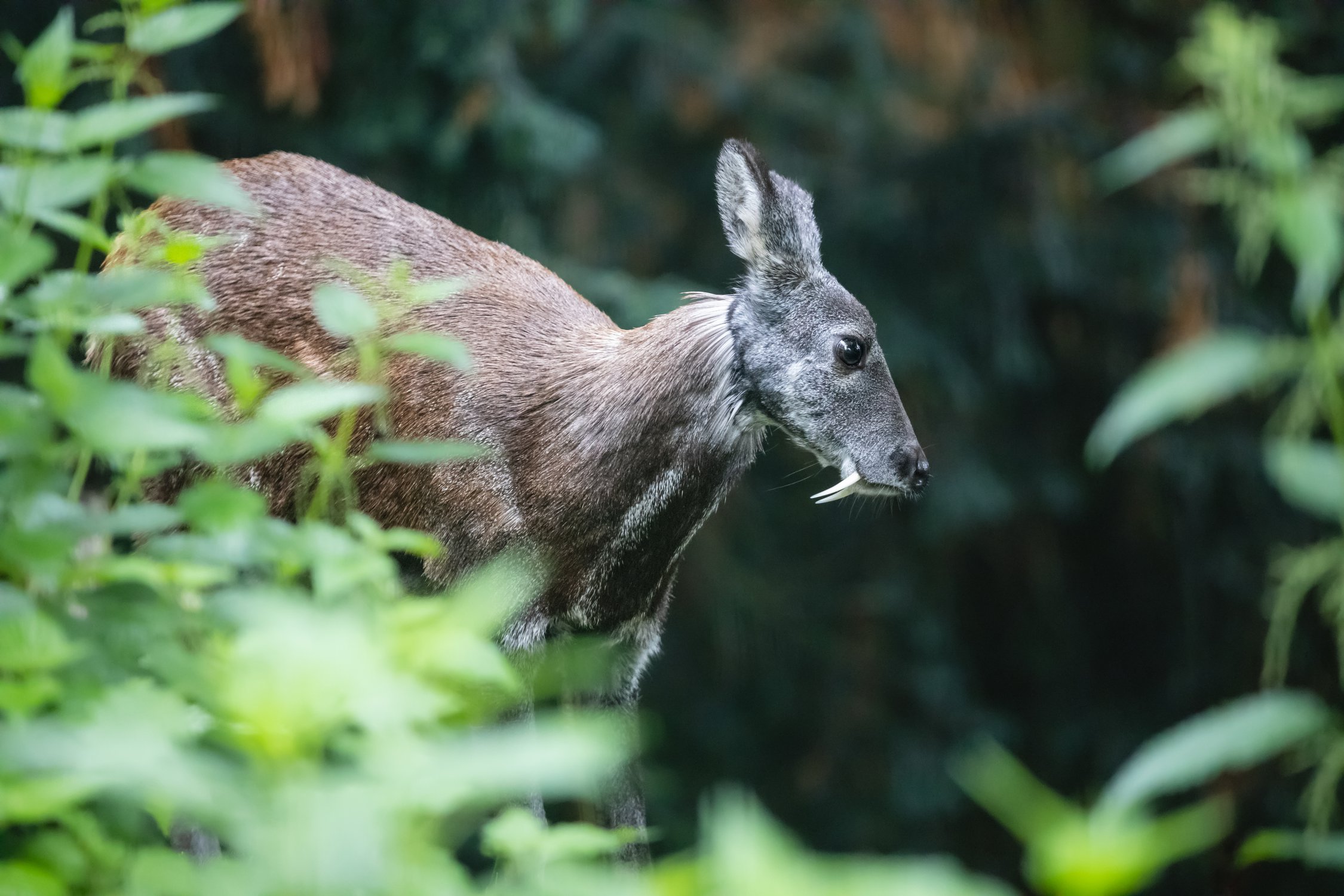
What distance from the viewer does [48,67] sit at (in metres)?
1.85

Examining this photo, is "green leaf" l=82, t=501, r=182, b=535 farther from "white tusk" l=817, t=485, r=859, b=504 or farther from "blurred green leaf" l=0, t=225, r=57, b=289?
"white tusk" l=817, t=485, r=859, b=504

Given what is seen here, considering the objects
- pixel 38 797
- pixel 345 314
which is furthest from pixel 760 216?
pixel 38 797

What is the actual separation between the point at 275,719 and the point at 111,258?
12.1 ft

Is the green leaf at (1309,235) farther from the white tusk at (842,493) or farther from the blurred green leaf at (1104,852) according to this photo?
the white tusk at (842,493)

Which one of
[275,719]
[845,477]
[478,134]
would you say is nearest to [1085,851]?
[275,719]

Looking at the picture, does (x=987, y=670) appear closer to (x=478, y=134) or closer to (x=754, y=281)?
(x=478, y=134)

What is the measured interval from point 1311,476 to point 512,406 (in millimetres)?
3139

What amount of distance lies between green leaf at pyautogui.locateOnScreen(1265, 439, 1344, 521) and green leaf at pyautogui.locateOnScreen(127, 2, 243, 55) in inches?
53.5

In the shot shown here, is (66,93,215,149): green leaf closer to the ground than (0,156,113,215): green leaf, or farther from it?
farther from it

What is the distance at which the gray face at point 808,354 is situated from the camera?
4.31 metres

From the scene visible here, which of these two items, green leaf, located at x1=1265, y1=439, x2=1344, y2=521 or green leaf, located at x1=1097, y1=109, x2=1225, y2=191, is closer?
green leaf, located at x1=1265, y1=439, x2=1344, y2=521

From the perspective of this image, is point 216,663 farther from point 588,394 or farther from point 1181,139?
point 588,394

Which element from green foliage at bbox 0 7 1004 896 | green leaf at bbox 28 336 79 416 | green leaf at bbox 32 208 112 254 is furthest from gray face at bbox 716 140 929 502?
green leaf at bbox 28 336 79 416

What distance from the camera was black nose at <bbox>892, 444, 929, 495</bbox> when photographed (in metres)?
4.38
